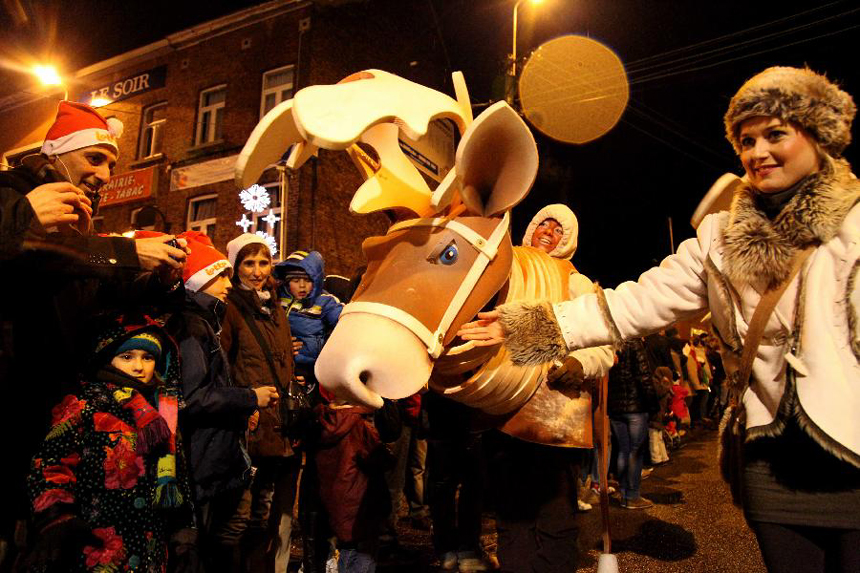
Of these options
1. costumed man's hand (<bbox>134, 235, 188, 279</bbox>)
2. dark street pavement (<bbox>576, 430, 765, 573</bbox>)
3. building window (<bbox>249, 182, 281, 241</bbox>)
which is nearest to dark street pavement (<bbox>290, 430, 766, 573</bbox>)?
dark street pavement (<bbox>576, 430, 765, 573</bbox>)

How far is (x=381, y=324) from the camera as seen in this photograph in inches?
79.4

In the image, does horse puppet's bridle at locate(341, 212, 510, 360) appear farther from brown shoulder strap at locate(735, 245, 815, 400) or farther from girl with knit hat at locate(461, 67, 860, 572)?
brown shoulder strap at locate(735, 245, 815, 400)

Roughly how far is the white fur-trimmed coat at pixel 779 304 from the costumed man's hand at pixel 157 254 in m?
1.52

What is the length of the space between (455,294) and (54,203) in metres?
1.66

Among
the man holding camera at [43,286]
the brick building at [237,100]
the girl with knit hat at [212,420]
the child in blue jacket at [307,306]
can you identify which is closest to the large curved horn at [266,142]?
the man holding camera at [43,286]

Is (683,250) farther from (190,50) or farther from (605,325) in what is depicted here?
(190,50)

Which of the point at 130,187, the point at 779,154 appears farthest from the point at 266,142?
the point at 130,187

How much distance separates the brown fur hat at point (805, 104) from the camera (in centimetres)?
181

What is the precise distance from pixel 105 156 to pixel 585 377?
2.70 meters

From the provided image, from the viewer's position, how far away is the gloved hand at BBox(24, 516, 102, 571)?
2070mm

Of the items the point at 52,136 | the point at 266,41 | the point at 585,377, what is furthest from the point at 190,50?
the point at 585,377

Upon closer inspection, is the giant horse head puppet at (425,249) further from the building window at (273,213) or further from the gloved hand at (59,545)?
the building window at (273,213)

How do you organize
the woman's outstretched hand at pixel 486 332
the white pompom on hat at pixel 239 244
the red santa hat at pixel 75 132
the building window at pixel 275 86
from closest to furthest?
the woman's outstretched hand at pixel 486 332, the red santa hat at pixel 75 132, the white pompom on hat at pixel 239 244, the building window at pixel 275 86

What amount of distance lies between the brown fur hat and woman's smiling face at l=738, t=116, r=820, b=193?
0.10 ft
